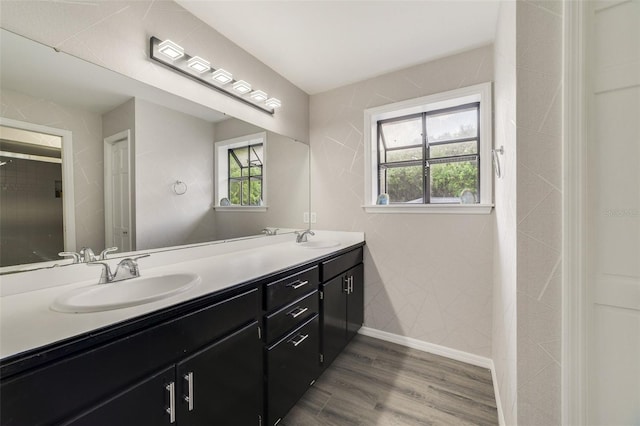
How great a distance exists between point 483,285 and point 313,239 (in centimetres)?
152

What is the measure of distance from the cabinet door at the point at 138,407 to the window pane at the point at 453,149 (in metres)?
2.41

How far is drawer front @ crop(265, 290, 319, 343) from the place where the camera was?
4.31 ft

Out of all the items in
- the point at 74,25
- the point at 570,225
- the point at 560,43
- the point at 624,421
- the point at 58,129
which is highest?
the point at 74,25

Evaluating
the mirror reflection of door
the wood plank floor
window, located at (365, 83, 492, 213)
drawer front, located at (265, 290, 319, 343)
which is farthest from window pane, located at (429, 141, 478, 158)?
the mirror reflection of door

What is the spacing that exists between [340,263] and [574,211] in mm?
1415

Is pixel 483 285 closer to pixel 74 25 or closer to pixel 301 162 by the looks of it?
pixel 301 162

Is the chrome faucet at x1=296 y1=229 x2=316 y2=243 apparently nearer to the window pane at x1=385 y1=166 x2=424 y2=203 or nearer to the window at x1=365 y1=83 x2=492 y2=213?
the window at x1=365 y1=83 x2=492 y2=213

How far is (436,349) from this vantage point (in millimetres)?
2158

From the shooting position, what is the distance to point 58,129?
3.75ft

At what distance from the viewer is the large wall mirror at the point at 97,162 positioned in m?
1.03

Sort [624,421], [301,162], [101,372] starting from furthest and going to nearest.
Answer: [301,162]
[624,421]
[101,372]

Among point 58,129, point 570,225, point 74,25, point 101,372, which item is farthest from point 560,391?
point 74,25

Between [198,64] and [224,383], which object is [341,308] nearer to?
[224,383]

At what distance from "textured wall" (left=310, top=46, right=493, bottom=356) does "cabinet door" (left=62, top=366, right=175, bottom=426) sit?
1.89 m
